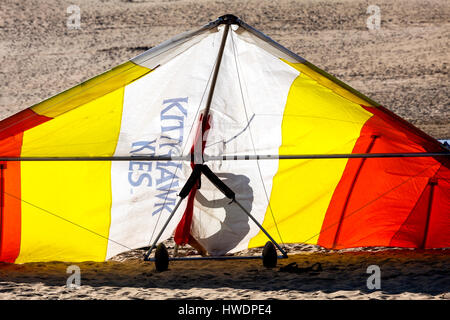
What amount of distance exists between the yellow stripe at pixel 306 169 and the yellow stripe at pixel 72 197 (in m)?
1.29

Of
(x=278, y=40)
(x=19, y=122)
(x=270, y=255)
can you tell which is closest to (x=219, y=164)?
(x=270, y=255)

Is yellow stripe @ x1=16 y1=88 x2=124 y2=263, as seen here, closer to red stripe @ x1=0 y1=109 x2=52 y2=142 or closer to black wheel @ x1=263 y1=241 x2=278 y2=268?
red stripe @ x1=0 y1=109 x2=52 y2=142

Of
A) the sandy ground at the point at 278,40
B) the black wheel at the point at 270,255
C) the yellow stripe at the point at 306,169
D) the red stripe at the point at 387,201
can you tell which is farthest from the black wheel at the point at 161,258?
the sandy ground at the point at 278,40

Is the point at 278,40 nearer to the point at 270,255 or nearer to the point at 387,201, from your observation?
the point at 387,201

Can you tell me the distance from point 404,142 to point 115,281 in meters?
2.37

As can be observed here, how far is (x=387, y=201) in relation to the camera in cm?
567

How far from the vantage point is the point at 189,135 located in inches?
229

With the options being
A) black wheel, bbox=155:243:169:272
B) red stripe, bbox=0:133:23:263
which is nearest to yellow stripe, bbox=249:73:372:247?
black wheel, bbox=155:243:169:272

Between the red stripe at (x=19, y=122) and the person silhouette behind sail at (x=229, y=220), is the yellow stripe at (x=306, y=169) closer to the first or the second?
the person silhouette behind sail at (x=229, y=220)

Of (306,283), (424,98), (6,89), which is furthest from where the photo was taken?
(6,89)

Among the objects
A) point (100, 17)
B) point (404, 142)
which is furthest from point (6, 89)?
point (404, 142)

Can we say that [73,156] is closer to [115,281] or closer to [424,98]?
[115,281]

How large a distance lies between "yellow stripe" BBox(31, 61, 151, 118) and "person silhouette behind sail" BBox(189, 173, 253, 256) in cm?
123

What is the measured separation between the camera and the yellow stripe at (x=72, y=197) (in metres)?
5.49
